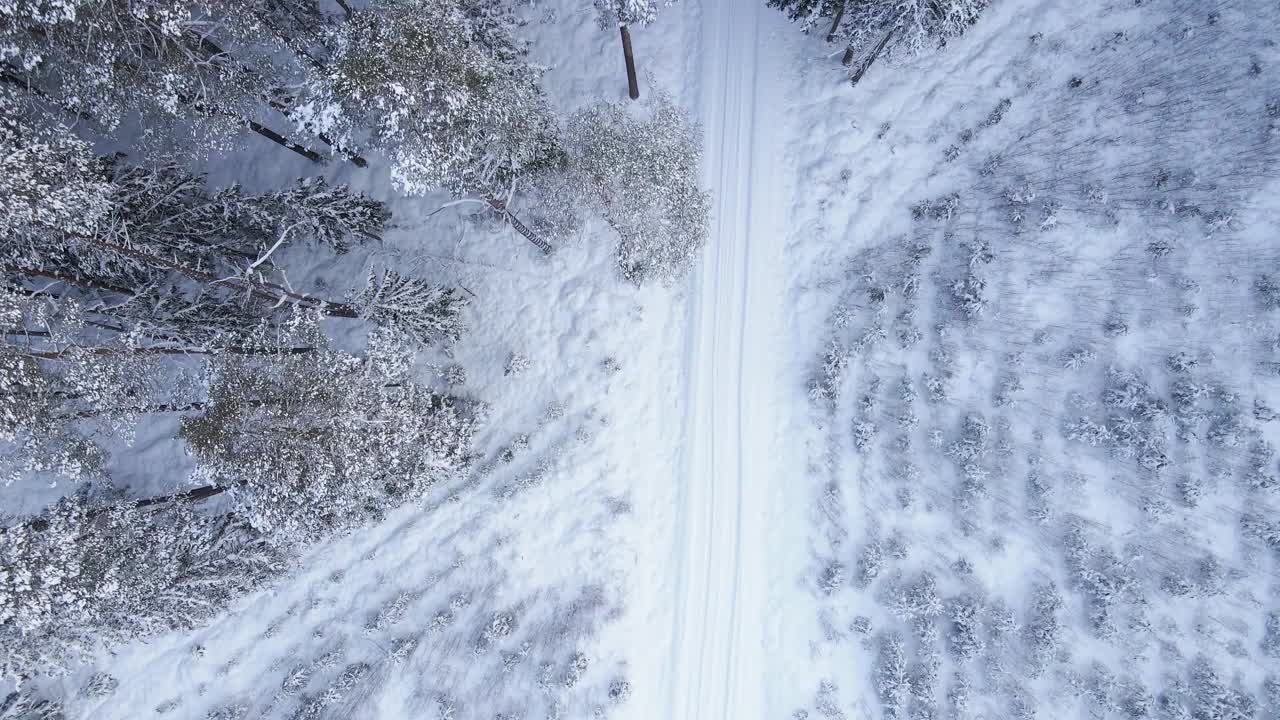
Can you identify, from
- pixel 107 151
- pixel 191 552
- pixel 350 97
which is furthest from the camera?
pixel 107 151

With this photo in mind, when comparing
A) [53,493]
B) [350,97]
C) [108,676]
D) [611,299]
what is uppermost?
[350,97]

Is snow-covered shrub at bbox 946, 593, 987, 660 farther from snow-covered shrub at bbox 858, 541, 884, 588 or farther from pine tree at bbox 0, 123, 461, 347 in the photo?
pine tree at bbox 0, 123, 461, 347

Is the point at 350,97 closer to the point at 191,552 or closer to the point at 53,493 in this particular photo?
the point at 191,552

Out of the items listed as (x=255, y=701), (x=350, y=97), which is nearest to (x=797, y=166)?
(x=350, y=97)

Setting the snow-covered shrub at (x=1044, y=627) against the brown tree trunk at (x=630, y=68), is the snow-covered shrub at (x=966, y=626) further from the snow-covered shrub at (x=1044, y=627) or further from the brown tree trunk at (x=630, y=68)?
the brown tree trunk at (x=630, y=68)

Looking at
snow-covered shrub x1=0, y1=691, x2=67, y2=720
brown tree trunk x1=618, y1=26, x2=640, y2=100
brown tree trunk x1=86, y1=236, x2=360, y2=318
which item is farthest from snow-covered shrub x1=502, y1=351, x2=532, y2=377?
snow-covered shrub x1=0, y1=691, x2=67, y2=720

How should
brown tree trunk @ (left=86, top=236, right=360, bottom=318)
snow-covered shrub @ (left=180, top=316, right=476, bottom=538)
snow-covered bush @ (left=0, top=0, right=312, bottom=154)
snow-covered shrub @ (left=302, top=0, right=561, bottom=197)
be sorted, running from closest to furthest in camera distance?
1. snow-covered shrub @ (left=302, top=0, right=561, bottom=197)
2. snow-covered bush @ (left=0, top=0, right=312, bottom=154)
3. snow-covered shrub @ (left=180, top=316, right=476, bottom=538)
4. brown tree trunk @ (left=86, top=236, right=360, bottom=318)
